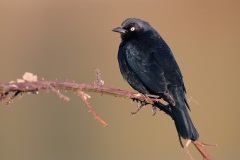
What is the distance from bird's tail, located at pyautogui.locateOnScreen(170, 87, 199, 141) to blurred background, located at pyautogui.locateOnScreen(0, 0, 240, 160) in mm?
3847

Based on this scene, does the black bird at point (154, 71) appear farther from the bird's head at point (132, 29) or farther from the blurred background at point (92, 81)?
the blurred background at point (92, 81)

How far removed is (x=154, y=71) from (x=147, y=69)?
0.08 metres

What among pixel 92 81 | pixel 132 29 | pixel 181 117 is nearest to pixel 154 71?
pixel 181 117

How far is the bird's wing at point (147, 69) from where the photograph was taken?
4512mm

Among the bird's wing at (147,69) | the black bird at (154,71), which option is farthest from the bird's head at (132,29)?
the bird's wing at (147,69)

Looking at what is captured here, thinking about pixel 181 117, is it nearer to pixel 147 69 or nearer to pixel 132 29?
pixel 147 69

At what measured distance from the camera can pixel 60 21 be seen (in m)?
12.3

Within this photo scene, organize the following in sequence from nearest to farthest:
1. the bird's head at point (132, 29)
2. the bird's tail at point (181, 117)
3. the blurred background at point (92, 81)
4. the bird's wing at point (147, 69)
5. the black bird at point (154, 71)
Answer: the bird's tail at point (181, 117) < the black bird at point (154, 71) < the bird's wing at point (147, 69) < the bird's head at point (132, 29) < the blurred background at point (92, 81)

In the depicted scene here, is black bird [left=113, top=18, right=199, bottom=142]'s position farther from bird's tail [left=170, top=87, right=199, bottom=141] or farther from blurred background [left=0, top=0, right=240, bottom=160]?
blurred background [left=0, top=0, right=240, bottom=160]

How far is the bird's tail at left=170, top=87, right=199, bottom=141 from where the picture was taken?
3.81 m

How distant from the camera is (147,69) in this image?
15.4 feet

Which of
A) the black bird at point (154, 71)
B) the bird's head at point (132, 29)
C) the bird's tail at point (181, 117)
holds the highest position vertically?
the bird's head at point (132, 29)

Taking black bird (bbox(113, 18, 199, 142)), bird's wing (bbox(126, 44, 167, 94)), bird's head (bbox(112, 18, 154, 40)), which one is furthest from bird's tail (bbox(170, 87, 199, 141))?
bird's head (bbox(112, 18, 154, 40))

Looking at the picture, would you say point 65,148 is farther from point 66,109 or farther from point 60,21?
point 60,21
